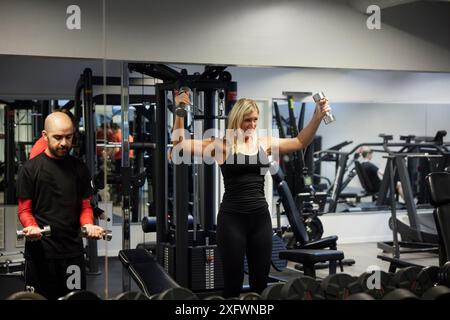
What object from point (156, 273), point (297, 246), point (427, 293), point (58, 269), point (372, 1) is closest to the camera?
point (427, 293)

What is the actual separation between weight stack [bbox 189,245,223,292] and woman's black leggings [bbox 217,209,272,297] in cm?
133

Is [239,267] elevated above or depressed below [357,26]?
below

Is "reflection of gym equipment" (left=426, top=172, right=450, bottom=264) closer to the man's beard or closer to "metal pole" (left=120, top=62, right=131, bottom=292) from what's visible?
"metal pole" (left=120, top=62, right=131, bottom=292)

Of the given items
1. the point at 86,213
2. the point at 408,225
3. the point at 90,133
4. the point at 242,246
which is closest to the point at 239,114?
the point at 242,246

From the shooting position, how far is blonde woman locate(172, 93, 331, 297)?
283 cm

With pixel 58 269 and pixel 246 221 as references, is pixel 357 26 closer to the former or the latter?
pixel 246 221

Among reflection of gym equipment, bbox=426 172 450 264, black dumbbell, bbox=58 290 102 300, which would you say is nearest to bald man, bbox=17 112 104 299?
black dumbbell, bbox=58 290 102 300

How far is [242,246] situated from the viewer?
2842mm

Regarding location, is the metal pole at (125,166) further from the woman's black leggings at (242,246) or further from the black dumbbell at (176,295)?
the black dumbbell at (176,295)

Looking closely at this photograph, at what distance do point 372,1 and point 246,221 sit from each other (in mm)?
2070

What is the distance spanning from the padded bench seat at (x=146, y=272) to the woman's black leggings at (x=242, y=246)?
1.23ft

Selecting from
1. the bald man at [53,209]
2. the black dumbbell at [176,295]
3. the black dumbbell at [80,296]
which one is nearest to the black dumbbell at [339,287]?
the black dumbbell at [176,295]

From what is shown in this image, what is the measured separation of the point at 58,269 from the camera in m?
2.51
